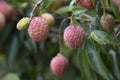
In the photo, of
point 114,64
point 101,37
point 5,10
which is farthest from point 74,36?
point 5,10

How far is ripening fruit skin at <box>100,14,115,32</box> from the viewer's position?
0.95 m

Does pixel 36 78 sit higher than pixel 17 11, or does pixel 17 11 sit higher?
pixel 17 11

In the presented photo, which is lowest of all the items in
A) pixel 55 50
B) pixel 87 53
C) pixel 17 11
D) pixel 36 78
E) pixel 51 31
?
pixel 36 78

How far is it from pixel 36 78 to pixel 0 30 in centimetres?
33

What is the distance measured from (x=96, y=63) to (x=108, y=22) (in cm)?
11

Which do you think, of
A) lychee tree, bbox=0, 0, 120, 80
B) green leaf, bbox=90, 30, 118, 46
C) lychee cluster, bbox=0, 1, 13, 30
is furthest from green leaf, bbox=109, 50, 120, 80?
lychee cluster, bbox=0, 1, 13, 30

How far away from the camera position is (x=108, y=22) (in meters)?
0.94

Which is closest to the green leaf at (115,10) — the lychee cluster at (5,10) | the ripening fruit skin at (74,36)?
the ripening fruit skin at (74,36)

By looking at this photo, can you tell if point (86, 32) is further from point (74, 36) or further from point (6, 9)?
point (6, 9)

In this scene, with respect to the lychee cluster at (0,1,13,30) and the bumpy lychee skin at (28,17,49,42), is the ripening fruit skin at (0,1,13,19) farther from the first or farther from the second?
the bumpy lychee skin at (28,17,49,42)

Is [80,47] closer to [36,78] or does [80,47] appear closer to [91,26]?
[91,26]

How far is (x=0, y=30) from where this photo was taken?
1.69m

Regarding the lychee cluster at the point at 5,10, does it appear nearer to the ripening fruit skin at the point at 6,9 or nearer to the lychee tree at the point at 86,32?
the ripening fruit skin at the point at 6,9

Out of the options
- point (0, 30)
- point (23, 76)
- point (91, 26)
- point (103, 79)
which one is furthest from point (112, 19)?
point (23, 76)
